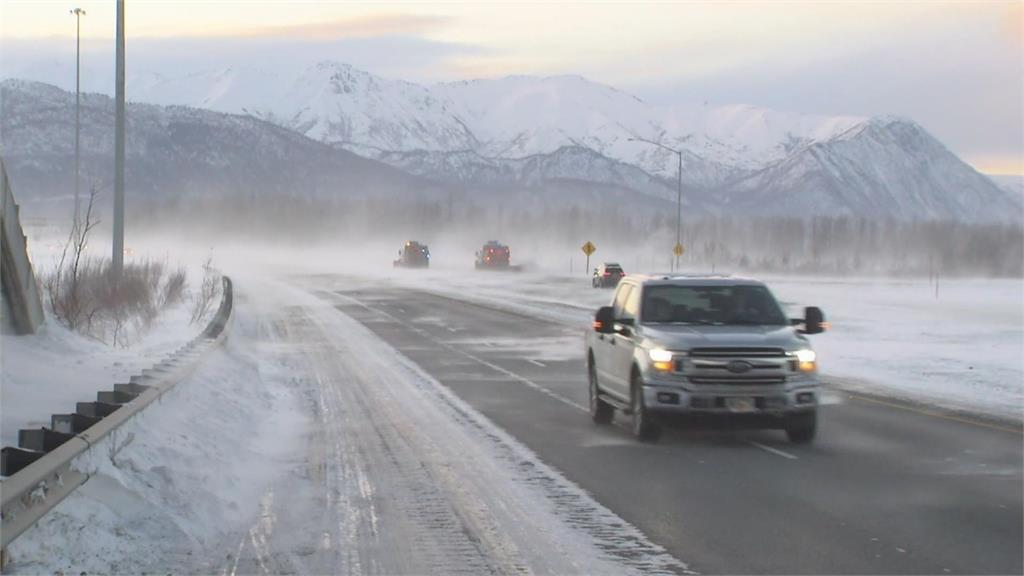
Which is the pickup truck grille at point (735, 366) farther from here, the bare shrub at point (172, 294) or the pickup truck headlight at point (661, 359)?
the bare shrub at point (172, 294)

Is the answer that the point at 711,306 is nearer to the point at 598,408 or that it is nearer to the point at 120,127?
the point at 598,408

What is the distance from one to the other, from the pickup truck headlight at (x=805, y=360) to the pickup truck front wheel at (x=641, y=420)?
163cm

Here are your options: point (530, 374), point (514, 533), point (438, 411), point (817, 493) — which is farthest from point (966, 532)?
point (530, 374)

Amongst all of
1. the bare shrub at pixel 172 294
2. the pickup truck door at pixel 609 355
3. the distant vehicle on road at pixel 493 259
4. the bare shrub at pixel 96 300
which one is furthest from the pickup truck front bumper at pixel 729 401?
the distant vehicle on road at pixel 493 259

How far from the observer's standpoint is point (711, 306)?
14781mm

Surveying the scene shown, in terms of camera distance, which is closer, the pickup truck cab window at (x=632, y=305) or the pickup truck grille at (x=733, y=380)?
the pickup truck grille at (x=733, y=380)

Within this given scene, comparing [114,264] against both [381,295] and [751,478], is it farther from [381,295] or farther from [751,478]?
[381,295]

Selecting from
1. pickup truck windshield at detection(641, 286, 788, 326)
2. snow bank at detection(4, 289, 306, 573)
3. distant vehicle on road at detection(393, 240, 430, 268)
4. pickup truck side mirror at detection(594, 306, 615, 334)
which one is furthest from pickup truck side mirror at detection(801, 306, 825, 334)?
distant vehicle on road at detection(393, 240, 430, 268)

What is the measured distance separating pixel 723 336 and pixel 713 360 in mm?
372

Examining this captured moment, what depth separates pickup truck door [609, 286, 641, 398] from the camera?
1435 centimetres

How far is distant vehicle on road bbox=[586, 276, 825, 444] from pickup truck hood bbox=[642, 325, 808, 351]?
0.01m

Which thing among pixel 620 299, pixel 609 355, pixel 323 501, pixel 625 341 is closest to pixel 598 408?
pixel 609 355

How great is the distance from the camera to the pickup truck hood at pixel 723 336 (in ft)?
44.1

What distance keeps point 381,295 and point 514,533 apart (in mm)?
42225
